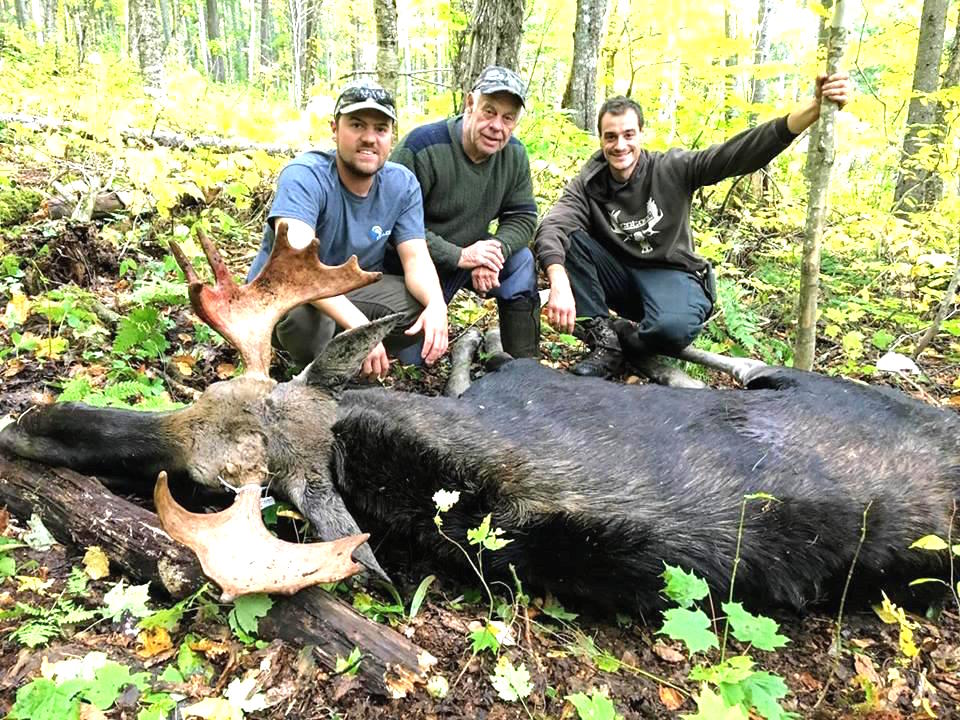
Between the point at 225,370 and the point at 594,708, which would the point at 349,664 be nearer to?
the point at 594,708

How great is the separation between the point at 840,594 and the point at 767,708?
48.4 inches

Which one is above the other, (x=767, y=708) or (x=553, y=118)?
(x=553, y=118)

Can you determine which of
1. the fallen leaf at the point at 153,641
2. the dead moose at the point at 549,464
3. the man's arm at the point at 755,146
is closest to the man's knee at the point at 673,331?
the man's arm at the point at 755,146

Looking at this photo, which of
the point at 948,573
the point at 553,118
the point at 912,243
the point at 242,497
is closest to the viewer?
the point at 242,497

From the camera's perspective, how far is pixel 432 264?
4.69 m

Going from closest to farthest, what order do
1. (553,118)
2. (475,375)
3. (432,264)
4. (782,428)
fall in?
(782,428), (432,264), (475,375), (553,118)

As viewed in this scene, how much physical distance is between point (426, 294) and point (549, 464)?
1.75 meters

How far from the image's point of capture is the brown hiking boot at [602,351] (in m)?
5.43

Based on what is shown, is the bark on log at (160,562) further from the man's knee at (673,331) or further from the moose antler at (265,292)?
the man's knee at (673,331)

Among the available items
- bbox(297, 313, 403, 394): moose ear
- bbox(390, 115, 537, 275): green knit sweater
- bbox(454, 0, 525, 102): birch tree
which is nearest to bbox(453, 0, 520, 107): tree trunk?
bbox(454, 0, 525, 102): birch tree

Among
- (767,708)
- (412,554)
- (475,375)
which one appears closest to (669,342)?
(475,375)

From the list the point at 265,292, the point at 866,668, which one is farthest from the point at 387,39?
the point at 866,668

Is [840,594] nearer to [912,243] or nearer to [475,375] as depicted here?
[475,375]

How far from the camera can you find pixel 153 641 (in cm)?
255
